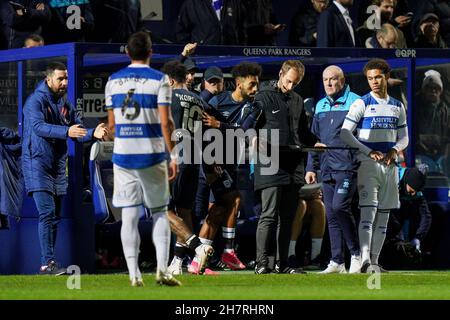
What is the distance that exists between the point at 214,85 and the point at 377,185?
2.24 m

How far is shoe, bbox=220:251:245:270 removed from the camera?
15.7m

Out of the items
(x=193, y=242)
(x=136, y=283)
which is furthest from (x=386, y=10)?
(x=136, y=283)

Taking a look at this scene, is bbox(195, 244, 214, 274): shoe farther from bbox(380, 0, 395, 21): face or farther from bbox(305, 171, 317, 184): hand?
bbox(380, 0, 395, 21): face

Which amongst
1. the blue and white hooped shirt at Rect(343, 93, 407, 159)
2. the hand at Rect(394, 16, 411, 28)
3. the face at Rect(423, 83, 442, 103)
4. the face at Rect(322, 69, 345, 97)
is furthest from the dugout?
the blue and white hooped shirt at Rect(343, 93, 407, 159)

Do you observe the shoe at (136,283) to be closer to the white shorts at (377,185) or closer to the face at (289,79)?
the face at (289,79)

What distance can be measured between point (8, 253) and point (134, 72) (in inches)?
198

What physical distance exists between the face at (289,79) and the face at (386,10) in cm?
462

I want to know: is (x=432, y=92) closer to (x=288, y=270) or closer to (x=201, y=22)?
(x=201, y=22)

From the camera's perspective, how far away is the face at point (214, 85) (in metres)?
15.6

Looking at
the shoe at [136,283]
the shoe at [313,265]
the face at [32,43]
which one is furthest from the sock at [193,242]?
the face at [32,43]

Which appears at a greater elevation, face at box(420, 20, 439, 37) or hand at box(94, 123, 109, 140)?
face at box(420, 20, 439, 37)

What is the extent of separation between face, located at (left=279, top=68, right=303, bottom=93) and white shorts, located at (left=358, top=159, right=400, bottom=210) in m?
1.15

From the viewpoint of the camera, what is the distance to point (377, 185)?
14.7m

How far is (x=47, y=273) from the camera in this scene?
1430 cm
